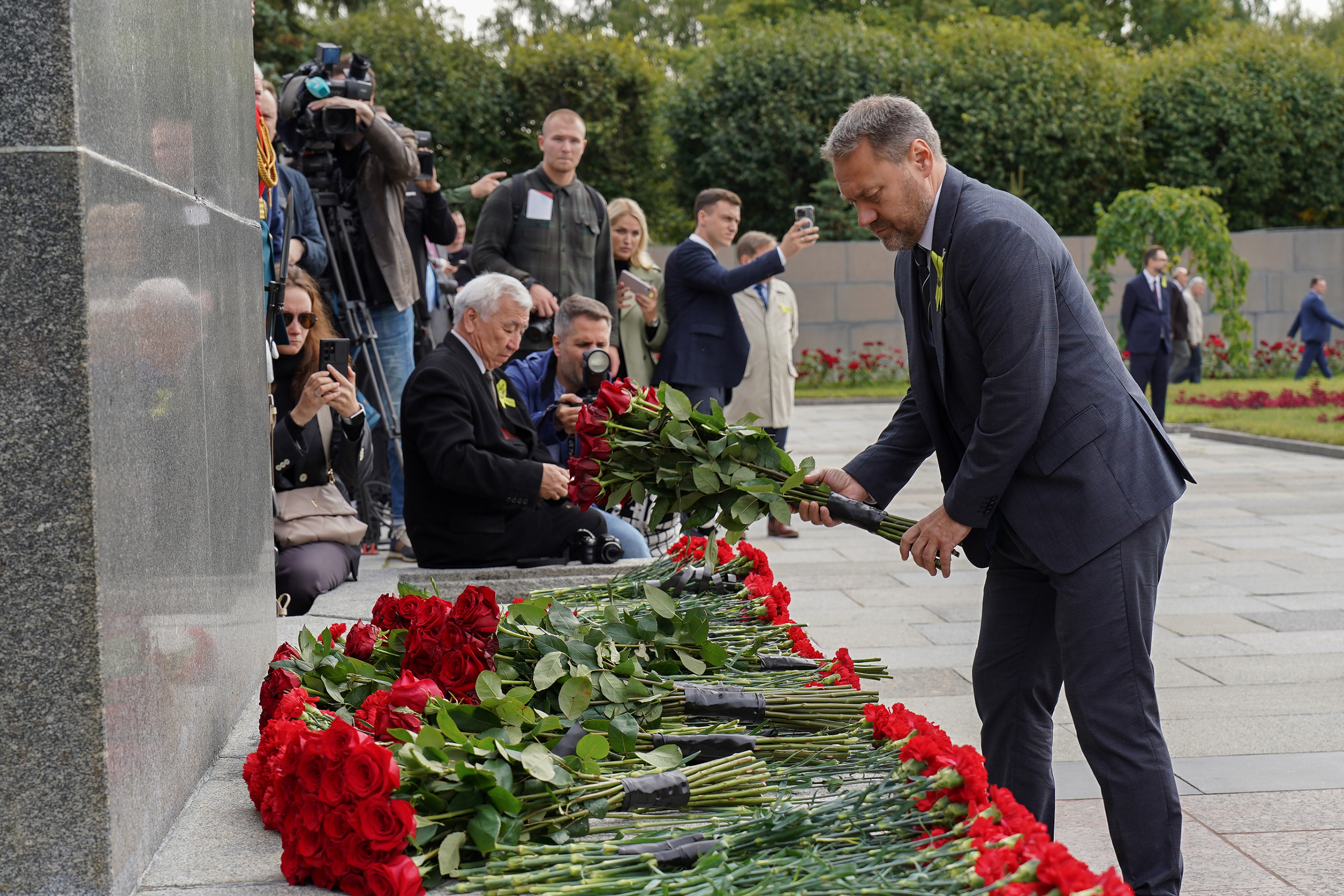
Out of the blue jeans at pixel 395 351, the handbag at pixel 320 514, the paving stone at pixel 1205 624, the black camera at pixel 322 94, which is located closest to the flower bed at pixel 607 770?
the handbag at pixel 320 514

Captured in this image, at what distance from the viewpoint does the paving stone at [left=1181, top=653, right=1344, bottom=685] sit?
507 cm

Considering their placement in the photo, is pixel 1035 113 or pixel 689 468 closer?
pixel 689 468

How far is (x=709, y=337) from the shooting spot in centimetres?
769

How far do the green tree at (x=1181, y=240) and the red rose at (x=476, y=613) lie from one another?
19.6 meters

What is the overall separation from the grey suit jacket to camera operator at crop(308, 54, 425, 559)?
13.5 ft

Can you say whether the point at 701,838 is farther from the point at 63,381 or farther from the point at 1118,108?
the point at 1118,108

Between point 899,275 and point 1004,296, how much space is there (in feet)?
1.75

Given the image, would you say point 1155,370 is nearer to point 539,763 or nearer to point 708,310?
point 708,310

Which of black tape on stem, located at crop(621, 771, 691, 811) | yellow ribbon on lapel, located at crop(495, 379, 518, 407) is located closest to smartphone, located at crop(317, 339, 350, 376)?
yellow ribbon on lapel, located at crop(495, 379, 518, 407)

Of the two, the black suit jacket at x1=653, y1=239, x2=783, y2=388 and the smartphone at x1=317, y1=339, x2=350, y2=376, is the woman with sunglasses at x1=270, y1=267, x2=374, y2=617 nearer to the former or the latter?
the smartphone at x1=317, y1=339, x2=350, y2=376

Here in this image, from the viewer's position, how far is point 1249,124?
24141 mm

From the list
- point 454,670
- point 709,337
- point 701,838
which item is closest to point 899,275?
point 454,670

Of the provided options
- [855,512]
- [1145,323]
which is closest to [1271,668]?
[855,512]

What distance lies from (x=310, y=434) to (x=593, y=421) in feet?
7.22
